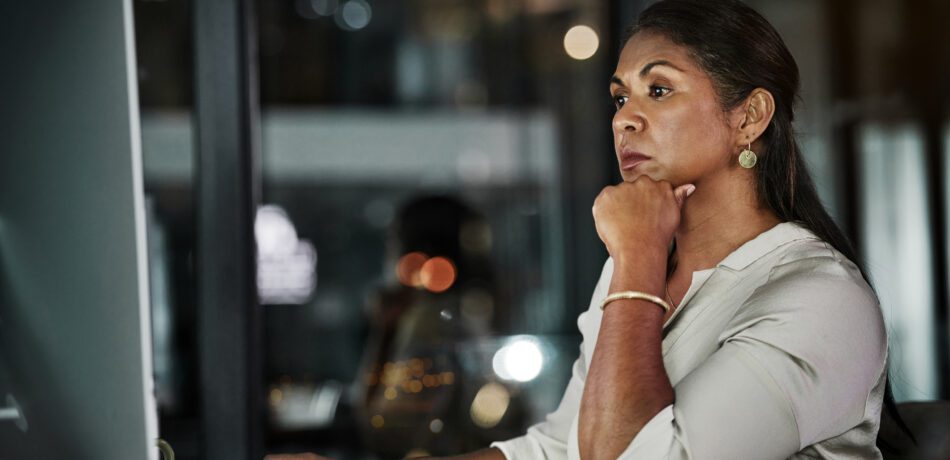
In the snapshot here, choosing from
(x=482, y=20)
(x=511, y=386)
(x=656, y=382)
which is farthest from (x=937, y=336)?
(x=482, y=20)

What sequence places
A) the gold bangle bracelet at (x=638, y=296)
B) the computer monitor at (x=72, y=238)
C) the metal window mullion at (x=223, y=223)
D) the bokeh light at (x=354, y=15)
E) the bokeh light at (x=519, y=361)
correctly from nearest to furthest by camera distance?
the computer monitor at (x=72, y=238), the gold bangle bracelet at (x=638, y=296), the metal window mullion at (x=223, y=223), the bokeh light at (x=519, y=361), the bokeh light at (x=354, y=15)

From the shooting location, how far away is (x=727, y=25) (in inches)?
53.6

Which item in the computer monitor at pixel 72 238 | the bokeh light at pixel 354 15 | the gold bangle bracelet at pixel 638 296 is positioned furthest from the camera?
the bokeh light at pixel 354 15

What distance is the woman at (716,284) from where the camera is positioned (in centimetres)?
116

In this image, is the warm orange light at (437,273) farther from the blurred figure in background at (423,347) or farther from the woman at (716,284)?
the woman at (716,284)

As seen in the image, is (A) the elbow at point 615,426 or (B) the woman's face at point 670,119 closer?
(A) the elbow at point 615,426

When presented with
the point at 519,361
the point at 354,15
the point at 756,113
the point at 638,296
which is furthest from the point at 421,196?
the point at 638,296

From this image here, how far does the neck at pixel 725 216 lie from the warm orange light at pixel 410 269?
2.12 meters

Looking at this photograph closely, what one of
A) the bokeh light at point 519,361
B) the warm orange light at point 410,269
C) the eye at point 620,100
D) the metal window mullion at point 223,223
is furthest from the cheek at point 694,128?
the bokeh light at point 519,361

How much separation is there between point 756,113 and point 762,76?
50mm

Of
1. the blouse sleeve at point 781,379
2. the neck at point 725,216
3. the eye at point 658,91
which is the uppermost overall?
the eye at point 658,91

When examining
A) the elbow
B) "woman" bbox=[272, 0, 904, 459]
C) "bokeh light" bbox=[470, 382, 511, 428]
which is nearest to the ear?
"woman" bbox=[272, 0, 904, 459]

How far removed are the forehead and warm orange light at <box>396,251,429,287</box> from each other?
215cm

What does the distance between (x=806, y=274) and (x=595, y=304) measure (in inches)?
15.9
